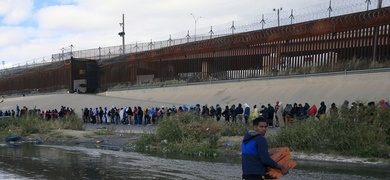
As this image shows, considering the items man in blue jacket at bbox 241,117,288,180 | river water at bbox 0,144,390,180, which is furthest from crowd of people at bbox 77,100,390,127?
man in blue jacket at bbox 241,117,288,180

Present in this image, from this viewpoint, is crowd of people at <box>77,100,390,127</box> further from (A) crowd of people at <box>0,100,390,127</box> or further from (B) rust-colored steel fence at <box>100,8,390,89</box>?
(B) rust-colored steel fence at <box>100,8,390,89</box>

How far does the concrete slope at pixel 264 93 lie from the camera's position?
26.9 metres

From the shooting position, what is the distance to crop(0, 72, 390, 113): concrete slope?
26859 millimetres

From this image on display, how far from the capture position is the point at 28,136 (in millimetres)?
29438

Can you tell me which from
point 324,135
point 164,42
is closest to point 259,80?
point 324,135

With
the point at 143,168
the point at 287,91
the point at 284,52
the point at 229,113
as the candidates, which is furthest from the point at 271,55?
the point at 143,168

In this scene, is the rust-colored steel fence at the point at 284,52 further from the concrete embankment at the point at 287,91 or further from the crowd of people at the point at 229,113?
the crowd of people at the point at 229,113

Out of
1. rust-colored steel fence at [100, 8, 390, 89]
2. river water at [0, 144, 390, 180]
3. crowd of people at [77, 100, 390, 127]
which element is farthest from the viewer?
rust-colored steel fence at [100, 8, 390, 89]

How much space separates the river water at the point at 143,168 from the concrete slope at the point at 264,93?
10.4m

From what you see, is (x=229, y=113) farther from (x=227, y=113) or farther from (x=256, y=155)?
(x=256, y=155)

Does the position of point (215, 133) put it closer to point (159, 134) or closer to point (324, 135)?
point (159, 134)

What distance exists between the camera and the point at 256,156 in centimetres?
693

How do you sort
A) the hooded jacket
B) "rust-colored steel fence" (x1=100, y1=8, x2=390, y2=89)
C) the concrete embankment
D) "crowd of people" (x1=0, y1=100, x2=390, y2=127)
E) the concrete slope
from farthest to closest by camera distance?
"rust-colored steel fence" (x1=100, y1=8, x2=390, y2=89) < the concrete slope < the concrete embankment < "crowd of people" (x1=0, y1=100, x2=390, y2=127) < the hooded jacket

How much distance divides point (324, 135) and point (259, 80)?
703 inches
